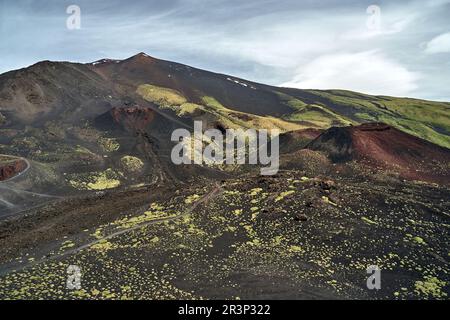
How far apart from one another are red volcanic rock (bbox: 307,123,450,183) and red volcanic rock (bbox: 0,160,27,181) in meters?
39.0

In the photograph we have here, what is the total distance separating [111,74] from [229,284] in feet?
335

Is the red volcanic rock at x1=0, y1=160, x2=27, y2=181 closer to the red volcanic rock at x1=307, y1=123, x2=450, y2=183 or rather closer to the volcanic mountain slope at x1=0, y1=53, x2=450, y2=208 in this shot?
the volcanic mountain slope at x1=0, y1=53, x2=450, y2=208

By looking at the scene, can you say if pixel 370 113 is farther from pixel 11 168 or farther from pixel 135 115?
pixel 11 168

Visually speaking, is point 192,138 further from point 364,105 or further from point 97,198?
point 364,105

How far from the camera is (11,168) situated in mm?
46906

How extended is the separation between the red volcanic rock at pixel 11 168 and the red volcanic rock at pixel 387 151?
128 ft

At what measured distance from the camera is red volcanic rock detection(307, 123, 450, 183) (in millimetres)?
50938

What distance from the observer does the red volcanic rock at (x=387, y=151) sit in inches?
2005

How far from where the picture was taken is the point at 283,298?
73.4 ft

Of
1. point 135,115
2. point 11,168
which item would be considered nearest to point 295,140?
point 135,115

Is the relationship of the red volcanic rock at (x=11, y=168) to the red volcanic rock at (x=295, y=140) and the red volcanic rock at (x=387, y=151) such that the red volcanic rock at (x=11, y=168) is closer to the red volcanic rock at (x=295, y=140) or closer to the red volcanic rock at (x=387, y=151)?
the red volcanic rock at (x=295, y=140)

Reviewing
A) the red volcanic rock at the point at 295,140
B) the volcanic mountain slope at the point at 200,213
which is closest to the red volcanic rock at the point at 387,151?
the volcanic mountain slope at the point at 200,213

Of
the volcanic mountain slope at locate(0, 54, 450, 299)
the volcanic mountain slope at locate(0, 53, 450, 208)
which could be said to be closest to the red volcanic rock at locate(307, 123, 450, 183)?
the volcanic mountain slope at locate(0, 54, 450, 299)

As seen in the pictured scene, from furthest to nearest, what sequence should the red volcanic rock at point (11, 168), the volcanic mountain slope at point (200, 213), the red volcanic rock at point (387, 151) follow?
1. the red volcanic rock at point (387, 151)
2. the red volcanic rock at point (11, 168)
3. the volcanic mountain slope at point (200, 213)
